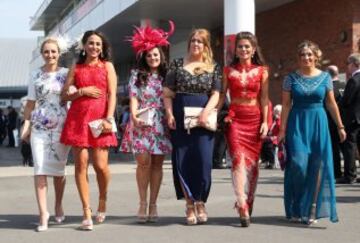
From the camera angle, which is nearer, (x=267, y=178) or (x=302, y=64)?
(x=302, y=64)

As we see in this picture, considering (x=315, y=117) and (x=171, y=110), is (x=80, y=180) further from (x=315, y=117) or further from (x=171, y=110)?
(x=315, y=117)

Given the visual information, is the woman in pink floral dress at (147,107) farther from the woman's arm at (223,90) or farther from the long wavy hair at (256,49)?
the long wavy hair at (256,49)

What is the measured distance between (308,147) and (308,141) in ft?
0.19

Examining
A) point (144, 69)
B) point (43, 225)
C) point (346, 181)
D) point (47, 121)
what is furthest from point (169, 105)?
point (346, 181)

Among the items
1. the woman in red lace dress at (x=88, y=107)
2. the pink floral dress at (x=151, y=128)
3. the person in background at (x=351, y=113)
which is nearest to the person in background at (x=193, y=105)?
the pink floral dress at (x=151, y=128)

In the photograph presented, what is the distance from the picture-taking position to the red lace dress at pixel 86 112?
6.50 metres

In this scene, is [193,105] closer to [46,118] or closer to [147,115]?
[147,115]

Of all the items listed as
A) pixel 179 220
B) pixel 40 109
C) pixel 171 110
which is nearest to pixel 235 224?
pixel 179 220

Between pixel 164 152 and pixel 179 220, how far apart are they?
0.74 metres

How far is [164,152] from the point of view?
6.89 meters

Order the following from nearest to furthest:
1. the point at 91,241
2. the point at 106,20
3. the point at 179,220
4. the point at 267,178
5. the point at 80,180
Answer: the point at 91,241 < the point at 80,180 < the point at 179,220 < the point at 267,178 < the point at 106,20

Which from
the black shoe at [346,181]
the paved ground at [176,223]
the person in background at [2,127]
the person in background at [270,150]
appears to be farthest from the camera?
the person in background at [2,127]

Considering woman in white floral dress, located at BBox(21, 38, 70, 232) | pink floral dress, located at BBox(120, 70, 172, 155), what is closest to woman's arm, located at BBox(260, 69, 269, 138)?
pink floral dress, located at BBox(120, 70, 172, 155)

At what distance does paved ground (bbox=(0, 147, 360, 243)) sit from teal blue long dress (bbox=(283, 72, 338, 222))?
0.30m
